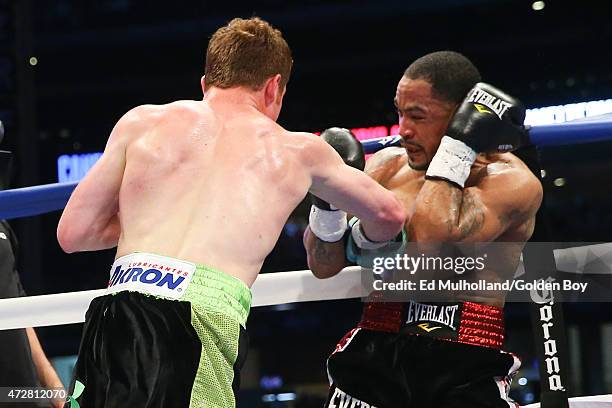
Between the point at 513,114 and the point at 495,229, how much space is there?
0.28 m

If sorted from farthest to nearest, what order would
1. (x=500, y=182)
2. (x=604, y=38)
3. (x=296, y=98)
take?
(x=296, y=98)
(x=604, y=38)
(x=500, y=182)

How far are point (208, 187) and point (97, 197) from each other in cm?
25

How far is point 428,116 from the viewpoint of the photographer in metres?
2.54

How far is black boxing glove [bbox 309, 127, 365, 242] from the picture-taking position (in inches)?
96.0

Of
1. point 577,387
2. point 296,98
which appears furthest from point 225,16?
point 577,387

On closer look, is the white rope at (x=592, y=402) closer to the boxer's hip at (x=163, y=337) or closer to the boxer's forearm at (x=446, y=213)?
the boxer's forearm at (x=446, y=213)

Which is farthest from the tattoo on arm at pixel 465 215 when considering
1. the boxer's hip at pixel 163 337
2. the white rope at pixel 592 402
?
the boxer's hip at pixel 163 337

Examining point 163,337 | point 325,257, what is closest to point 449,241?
point 325,257

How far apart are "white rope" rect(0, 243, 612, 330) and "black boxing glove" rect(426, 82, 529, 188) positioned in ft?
1.02

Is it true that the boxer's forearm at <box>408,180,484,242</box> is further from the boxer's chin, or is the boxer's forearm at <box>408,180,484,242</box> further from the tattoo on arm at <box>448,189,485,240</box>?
the boxer's chin

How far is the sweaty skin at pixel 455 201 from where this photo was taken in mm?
2400

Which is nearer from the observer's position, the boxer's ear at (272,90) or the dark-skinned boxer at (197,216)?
the dark-skinned boxer at (197,216)

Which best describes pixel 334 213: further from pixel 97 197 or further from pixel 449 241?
pixel 97 197

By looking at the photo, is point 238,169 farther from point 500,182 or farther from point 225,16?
point 225,16
